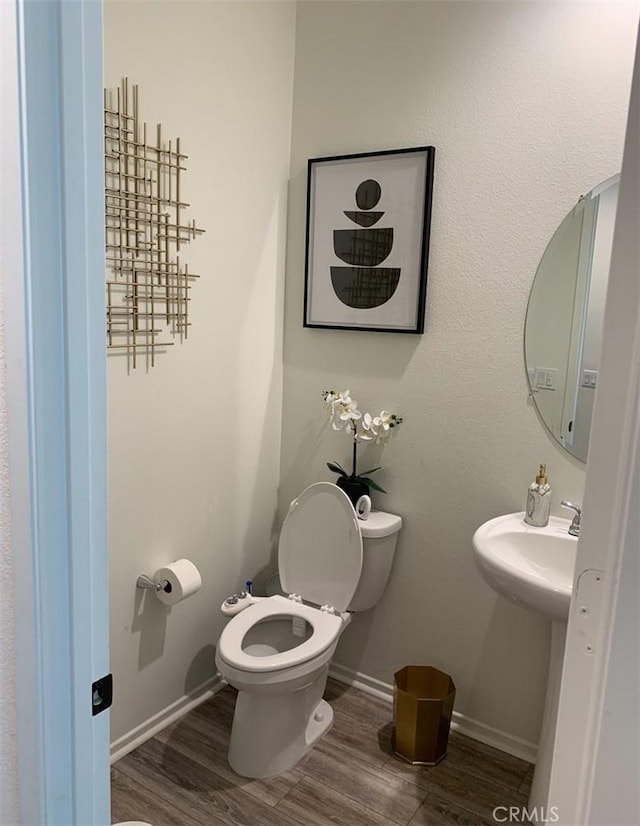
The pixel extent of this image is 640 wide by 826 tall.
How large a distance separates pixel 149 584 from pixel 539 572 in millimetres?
1236

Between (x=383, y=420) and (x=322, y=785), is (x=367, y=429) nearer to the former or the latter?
(x=383, y=420)

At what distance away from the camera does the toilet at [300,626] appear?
2.03 m

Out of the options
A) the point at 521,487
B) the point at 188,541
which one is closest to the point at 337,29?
the point at 521,487

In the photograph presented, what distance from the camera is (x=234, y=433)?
2.47 m

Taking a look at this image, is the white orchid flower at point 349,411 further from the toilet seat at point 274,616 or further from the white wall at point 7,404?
the white wall at point 7,404

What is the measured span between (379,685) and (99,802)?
5.83ft

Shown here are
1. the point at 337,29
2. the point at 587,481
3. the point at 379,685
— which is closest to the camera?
the point at 587,481

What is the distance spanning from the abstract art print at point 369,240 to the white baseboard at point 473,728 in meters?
1.39

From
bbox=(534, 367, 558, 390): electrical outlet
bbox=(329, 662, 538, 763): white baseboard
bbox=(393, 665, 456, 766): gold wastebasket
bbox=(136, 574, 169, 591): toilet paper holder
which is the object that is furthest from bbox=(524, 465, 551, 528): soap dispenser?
bbox=(136, 574, 169, 591): toilet paper holder

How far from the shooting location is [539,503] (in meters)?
2.02

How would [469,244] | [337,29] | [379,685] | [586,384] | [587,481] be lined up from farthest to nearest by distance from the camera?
[379,685] → [337,29] → [469,244] → [586,384] → [587,481]

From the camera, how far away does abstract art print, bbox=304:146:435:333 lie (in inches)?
89.4

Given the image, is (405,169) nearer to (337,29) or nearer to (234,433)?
(337,29)

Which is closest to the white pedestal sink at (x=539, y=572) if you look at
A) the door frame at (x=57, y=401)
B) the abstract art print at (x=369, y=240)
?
the abstract art print at (x=369, y=240)
